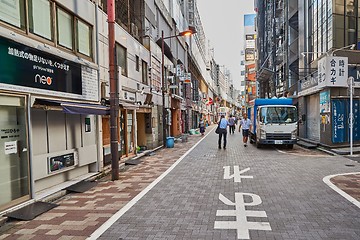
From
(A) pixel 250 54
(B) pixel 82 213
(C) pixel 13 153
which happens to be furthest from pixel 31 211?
(A) pixel 250 54

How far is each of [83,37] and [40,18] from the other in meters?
2.24

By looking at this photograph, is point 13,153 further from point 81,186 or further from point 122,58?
point 122,58

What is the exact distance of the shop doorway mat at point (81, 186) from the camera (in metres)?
7.41

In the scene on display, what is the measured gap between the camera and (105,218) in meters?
5.42

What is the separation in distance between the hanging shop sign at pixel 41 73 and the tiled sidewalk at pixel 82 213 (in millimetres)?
2660

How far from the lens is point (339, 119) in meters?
14.7

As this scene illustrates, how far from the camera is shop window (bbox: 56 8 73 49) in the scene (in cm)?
779

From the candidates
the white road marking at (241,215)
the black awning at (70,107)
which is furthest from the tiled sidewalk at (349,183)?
the black awning at (70,107)

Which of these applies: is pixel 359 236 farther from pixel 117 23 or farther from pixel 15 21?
pixel 117 23

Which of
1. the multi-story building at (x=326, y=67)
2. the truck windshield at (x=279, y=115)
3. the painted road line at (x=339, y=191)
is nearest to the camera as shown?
the painted road line at (x=339, y=191)

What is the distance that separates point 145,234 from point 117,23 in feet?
31.2

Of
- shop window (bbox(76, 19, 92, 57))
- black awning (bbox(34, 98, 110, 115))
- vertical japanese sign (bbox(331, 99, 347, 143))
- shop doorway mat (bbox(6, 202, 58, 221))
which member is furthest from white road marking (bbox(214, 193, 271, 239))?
vertical japanese sign (bbox(331, 99, 347, 143))

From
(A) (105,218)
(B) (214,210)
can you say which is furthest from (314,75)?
(A) (105,218)

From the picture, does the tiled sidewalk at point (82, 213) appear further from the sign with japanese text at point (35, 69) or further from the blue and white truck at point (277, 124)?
the blue and white truck at point (277, 124)
